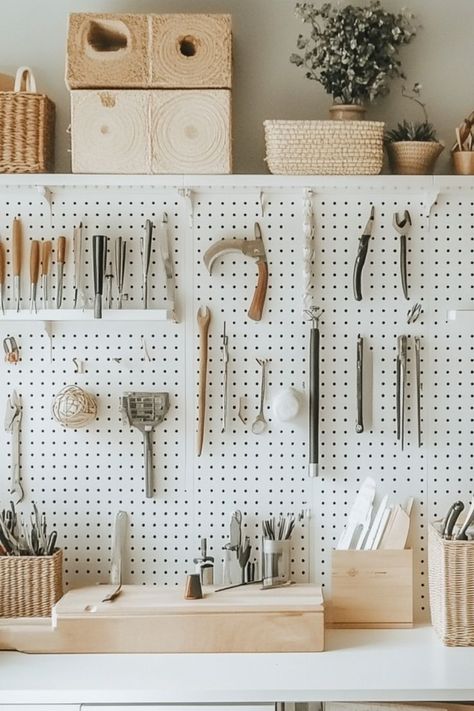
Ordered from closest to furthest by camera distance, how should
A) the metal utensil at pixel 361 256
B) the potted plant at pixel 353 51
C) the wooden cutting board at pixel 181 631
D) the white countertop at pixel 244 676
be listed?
the white countertop at pixel 244 676
the wooden cutting board at pixel 181 631
the potted plant at pixel 353 51
the metal utensil at pixel 361 256

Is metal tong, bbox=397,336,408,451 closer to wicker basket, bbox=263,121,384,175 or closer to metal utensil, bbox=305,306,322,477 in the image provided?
metal utensil, bbox=305,306,322,477

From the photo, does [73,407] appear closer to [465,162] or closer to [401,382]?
[401,382]

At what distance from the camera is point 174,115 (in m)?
2.17

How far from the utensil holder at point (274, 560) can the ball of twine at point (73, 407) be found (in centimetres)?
56

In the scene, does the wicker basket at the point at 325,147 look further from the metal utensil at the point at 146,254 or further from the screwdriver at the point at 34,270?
the screwdriver at the point at 34,270

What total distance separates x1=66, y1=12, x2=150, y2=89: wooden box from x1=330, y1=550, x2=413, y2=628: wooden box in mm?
1272

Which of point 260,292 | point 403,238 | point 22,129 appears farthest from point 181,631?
point 22,129

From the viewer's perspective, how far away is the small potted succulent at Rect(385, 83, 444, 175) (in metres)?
2.25

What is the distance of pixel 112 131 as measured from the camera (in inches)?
86.2

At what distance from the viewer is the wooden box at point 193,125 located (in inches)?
85.5

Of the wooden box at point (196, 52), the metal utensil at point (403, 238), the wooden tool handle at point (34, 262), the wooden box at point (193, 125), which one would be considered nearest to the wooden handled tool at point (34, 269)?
the wooden tool handle at point (34, 262)

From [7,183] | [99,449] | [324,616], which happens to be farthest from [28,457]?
[324,616]

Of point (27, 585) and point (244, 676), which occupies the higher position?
point (27, 585)

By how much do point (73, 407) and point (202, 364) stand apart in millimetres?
346
